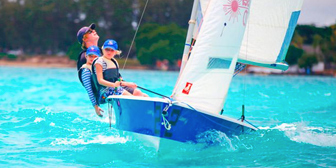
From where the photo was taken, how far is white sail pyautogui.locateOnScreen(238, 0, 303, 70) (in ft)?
37.4

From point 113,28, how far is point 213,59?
7817cm

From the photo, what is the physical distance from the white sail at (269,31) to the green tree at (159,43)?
6319 cm

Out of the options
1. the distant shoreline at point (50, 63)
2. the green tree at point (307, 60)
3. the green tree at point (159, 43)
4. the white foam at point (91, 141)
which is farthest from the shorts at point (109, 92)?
the green tree at point (307, 60)

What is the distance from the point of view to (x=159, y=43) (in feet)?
252

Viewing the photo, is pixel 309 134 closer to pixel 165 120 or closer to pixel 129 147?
pixel 129 147

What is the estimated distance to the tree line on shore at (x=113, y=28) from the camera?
78.1 m

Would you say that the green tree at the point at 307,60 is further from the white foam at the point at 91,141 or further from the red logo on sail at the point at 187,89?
the red logo on sail at the point at 187,89

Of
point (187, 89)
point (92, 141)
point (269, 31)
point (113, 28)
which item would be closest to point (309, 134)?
point (269, 31)

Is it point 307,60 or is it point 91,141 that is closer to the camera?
point 91,141

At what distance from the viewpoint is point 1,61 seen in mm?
77562

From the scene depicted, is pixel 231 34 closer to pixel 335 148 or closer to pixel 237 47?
pixel 237 47

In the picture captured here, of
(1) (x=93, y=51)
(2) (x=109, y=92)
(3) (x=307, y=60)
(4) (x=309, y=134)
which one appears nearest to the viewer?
(1) (x=93, y=51)

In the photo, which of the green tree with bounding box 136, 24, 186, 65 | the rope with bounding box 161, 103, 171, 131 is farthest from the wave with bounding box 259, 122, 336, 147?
the green tree with bounding box 136, 24, 186, 65

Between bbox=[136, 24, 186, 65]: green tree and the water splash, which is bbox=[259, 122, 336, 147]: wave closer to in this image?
the water splash
